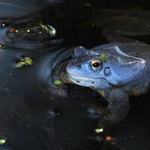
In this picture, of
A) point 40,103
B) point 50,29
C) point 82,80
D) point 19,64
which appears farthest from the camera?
point 50,29

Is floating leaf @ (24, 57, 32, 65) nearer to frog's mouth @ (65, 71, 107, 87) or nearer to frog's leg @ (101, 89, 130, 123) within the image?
frog's mouth @ (65, 71, 107, 87)

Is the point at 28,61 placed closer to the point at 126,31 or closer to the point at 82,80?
the point at 82,80

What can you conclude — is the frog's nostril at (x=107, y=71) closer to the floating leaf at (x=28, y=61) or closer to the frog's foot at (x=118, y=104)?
the frog's foot at (x=118, y=104)

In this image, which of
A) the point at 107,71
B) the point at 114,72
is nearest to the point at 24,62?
the point at 107,71

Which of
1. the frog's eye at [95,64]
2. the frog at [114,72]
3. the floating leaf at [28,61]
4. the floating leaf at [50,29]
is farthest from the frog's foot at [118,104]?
the floating leaf at [50,29]

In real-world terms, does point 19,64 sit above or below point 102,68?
below

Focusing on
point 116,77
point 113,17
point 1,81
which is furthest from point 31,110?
point 113,17

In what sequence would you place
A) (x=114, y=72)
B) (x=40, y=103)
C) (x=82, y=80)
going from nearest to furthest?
(x=40, y=103) < (x=82, y=80) < (x=114, y=72)
